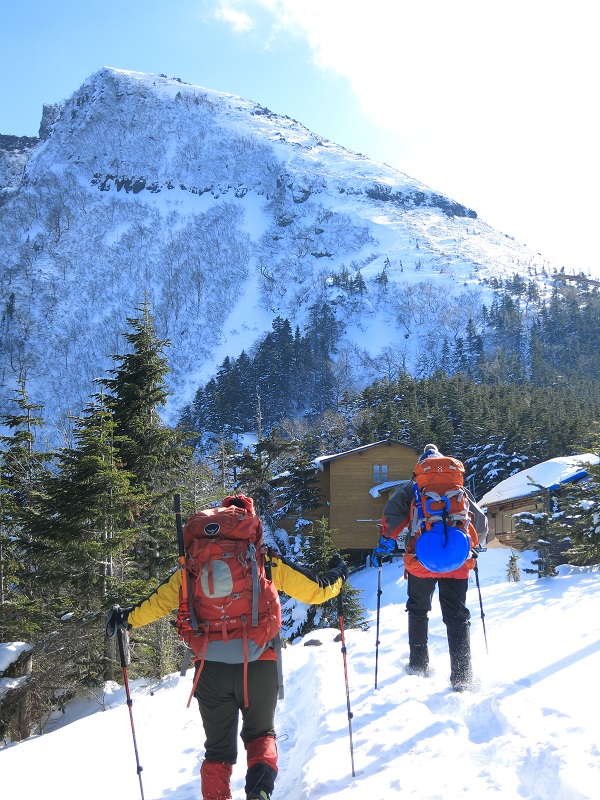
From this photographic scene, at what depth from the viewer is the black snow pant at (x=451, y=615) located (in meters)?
5.08

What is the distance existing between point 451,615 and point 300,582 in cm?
200

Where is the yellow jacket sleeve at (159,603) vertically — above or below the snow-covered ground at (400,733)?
above

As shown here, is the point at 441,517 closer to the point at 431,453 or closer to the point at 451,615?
the point at 431,453

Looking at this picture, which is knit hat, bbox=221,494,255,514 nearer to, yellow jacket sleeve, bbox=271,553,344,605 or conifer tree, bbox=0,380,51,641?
yellow jacket sleeve, bbox=271,553,344,605

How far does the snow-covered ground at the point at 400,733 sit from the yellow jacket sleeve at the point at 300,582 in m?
1.21

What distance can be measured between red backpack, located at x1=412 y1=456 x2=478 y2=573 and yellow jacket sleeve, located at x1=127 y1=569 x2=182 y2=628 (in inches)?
85.0

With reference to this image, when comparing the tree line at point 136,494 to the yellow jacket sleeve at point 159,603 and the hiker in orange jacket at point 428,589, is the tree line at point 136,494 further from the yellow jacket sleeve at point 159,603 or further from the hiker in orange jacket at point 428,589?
the yellow jacket sleeve at point 159,603

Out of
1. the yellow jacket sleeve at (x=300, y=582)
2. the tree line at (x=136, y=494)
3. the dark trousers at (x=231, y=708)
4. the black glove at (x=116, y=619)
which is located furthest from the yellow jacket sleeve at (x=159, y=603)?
the tree line at (x=136, y=494)

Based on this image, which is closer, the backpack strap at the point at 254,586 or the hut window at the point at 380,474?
the backpack strap at the point at 254,586

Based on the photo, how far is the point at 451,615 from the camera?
5203 millimetres

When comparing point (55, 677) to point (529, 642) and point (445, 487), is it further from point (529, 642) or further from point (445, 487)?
point (445, 487)

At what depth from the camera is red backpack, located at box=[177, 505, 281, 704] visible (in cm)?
353

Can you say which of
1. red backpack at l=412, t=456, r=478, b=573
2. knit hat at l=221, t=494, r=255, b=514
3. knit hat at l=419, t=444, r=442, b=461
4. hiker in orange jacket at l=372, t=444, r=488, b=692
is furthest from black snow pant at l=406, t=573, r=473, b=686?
knit hat at l=221, t=494, r=255, b=514

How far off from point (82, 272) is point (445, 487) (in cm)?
18404
